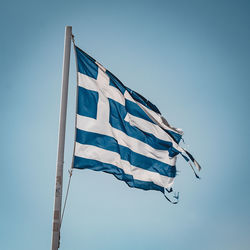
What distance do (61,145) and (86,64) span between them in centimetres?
308

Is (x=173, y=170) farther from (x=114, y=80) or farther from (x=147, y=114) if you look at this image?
(x=114, y=80)

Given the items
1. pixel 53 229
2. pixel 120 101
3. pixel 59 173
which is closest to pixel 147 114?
pixel 120 101

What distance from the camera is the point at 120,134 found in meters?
11.0

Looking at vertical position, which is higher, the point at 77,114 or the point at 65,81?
the point at 65,81

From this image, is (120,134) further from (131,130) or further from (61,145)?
(61,145)

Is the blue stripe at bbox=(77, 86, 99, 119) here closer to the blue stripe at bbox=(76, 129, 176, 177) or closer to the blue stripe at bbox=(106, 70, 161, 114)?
the blue stripe at bbox=(76, 129, 176, 177)

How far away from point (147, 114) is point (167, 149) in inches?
61.3

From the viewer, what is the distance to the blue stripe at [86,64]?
1019 cm

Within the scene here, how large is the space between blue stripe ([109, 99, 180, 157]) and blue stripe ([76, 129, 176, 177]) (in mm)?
589

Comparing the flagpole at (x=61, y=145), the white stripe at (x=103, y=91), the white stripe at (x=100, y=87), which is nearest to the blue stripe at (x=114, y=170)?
the flagpole at (x=61, y=145)

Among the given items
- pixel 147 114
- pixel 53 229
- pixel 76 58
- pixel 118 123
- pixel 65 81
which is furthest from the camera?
pixel 147 114

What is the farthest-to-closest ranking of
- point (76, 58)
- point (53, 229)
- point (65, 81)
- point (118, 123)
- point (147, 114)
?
point (147, 114) → point (118, 123) → point (76, 58) → point (65, 81) → point (53, 229)

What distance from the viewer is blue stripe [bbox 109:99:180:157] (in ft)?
36.1

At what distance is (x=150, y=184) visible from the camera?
38.2ft
